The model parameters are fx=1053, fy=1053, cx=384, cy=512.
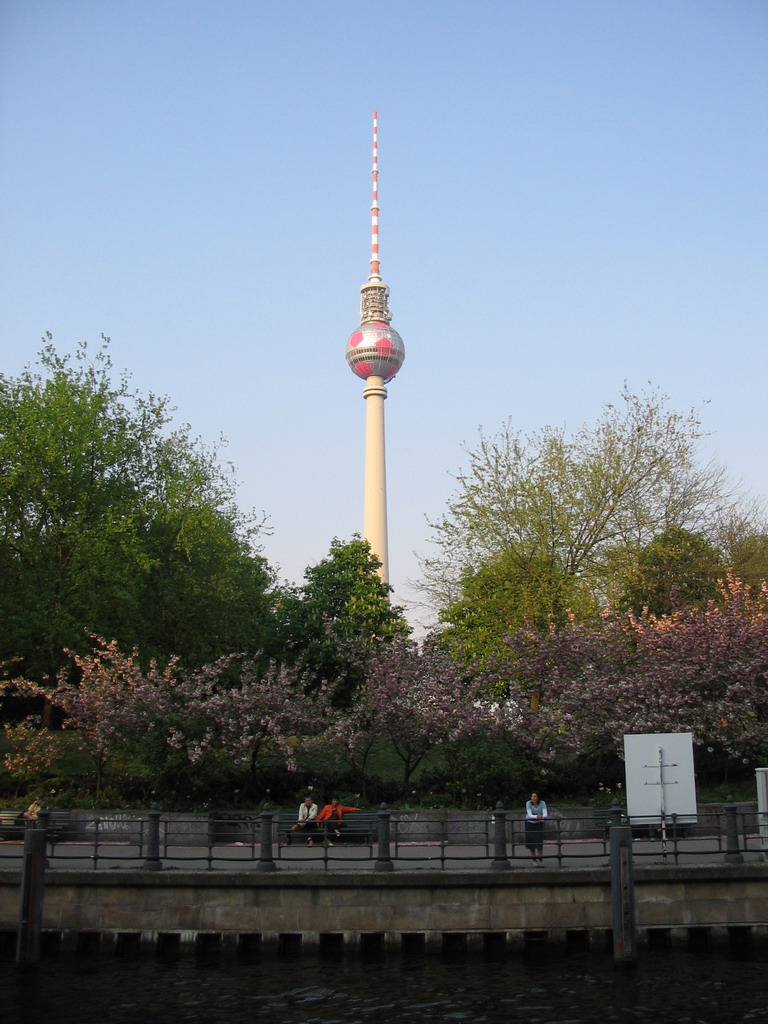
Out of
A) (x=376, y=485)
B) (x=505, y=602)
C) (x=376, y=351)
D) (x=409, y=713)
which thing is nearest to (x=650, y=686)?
(x=409, y=713)

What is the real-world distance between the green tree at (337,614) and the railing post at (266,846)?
20.4 m

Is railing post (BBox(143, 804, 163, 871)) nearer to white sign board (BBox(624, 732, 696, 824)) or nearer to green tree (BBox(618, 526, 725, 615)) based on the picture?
white sign board (BBox(624, 732, 696, 824))

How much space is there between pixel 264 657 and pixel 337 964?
26970 mm

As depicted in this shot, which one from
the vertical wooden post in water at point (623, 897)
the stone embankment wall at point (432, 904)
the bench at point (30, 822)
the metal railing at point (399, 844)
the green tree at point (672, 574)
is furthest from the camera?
the green tree at point (672, 574)

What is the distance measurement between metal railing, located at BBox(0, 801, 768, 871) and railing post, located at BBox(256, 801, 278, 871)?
2 centimetres

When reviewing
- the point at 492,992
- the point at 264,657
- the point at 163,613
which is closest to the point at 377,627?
the point at 264,657

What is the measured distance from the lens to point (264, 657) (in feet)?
150

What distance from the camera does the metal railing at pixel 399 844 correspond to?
20.2 meters

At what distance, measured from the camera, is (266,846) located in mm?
20500

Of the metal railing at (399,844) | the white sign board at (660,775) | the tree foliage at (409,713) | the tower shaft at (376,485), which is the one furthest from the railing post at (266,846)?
the tower shaft at (376,485)

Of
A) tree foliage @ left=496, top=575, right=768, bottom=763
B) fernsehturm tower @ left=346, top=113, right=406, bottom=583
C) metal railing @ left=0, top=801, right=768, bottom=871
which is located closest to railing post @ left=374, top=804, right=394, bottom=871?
metal railing @ left=0, top=801, right=768, bottom=871

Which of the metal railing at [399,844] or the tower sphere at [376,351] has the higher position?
the tower sphere at [376,351]

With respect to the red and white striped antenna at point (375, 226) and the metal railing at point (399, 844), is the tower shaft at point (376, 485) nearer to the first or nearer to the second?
the red and white striped antenna at point (375, 226)

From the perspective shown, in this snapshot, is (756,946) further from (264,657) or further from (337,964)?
(264,657)
